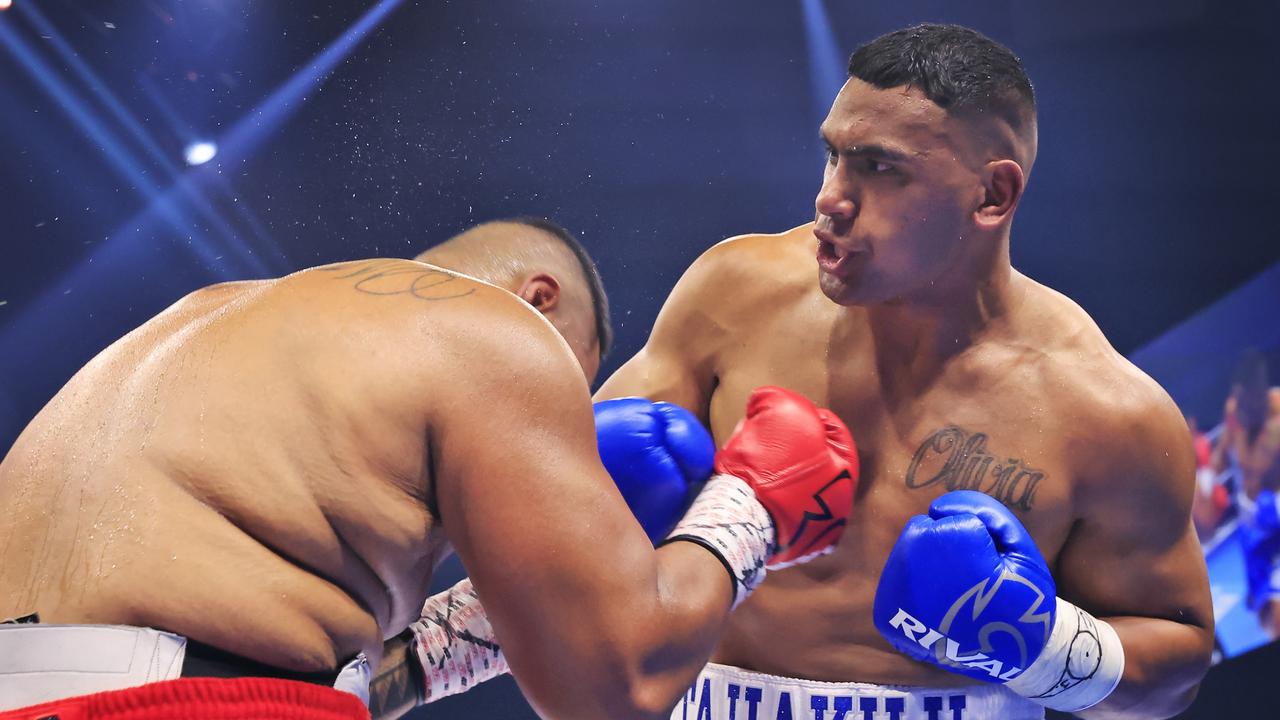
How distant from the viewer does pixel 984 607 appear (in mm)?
1688

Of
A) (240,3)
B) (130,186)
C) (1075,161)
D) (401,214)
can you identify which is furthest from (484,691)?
(1075,161)

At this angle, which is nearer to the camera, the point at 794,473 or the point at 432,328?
the point at 432,328

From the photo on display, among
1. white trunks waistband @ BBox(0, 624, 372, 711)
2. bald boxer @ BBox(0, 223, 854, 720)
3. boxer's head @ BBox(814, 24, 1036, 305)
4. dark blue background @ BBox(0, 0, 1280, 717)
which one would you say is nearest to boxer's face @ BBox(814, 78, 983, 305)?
boxer's head @ BBox(814, 24, 1036, 305)

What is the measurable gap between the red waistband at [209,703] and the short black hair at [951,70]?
133 cm

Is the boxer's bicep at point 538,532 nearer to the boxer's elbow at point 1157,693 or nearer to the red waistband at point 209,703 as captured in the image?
the red waistband at point 209,703

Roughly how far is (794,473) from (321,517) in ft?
2.37

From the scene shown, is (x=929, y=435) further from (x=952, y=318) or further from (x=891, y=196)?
(x=891, y=196)

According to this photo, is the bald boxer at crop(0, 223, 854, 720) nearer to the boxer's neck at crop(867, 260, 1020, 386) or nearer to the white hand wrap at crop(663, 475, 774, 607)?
the white hand wrap at crop(663, 475, 774, 607)

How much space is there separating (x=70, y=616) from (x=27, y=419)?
2.82 m

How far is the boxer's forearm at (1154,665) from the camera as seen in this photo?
6.26ft

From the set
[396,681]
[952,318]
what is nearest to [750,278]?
[952,318]

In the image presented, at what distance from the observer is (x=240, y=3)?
384 cm

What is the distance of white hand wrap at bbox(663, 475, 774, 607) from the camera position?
149 centimetres

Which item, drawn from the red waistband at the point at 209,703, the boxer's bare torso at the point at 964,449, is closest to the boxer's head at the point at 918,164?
the boxer's bare torso at the point at 964,449
